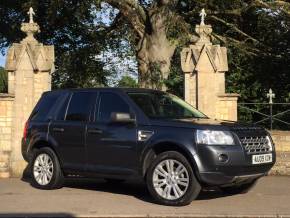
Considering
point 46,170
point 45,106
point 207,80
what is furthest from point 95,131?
point 207,80

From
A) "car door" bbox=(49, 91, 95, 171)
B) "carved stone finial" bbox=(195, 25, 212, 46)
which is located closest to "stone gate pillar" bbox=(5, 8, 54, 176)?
"car door" bbox=(49, 91, 95, 171)

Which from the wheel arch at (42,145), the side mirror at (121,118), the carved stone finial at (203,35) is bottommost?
the wheel arch at (42,145)

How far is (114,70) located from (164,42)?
5.67m

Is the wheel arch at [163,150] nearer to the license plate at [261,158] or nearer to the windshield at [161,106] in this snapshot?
the windshield at [161,106]

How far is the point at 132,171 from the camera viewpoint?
9891mm

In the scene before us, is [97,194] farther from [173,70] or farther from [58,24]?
[58,24]

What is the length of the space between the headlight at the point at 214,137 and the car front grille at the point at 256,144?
0.25 m

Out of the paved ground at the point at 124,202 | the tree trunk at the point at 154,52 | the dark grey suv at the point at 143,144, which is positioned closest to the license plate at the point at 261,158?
the dark grey suv at the point at 143,144

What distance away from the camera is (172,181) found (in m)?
9.33

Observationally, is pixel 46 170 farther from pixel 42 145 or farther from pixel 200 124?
pixel 200 124

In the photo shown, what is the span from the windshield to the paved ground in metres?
1.34

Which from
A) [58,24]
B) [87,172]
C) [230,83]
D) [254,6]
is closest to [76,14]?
[58,24]

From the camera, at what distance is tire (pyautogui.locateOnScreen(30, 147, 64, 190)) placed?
11039 millimetres

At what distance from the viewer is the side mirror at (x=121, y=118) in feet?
32.0
